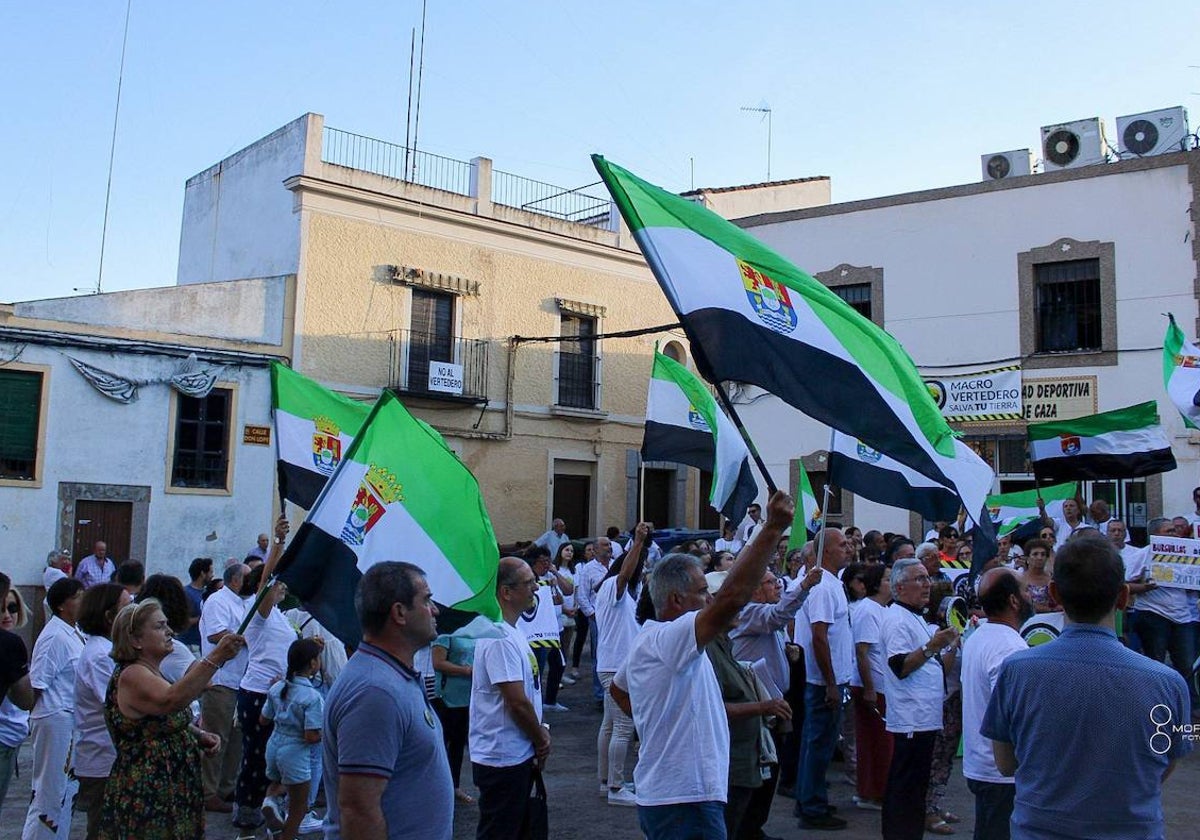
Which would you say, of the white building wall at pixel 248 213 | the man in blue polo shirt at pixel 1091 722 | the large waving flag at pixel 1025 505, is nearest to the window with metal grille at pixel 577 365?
the white building wall at pixel 248 213

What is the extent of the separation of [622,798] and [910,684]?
241 cm

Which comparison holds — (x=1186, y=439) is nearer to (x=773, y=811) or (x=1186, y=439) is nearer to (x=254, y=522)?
(x=773, y=811)

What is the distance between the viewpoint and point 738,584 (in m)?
3.71

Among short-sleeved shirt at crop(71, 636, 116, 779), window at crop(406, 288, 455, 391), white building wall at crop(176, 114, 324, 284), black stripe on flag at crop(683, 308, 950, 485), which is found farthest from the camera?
window at crop(406, 288, 455, 391)

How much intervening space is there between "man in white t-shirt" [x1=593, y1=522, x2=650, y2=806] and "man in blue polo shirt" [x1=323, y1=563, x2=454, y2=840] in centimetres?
387

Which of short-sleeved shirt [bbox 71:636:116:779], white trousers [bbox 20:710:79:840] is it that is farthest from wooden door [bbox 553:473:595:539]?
short-sleeved shirt [bbox 71:636:116:779]

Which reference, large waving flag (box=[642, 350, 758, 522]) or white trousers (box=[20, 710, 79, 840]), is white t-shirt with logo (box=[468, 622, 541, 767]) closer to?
white trousers (box=[20, 710, 79, 840])

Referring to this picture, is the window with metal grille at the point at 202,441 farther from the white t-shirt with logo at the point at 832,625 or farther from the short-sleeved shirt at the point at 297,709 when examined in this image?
the white t-shirt with logo at the point at 832,625

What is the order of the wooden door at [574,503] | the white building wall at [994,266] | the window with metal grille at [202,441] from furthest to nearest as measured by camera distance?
1. the wooden door at [574,503]
2. the window with metal grille at [202,441]
3. the white building wall at [994,266]

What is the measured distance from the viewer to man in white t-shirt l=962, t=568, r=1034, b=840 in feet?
16.0

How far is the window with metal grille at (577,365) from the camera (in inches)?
979

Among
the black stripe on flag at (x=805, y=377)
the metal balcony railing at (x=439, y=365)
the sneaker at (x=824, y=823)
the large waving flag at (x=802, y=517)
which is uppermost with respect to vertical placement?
the metal balcony railing at (x=439, y=365)

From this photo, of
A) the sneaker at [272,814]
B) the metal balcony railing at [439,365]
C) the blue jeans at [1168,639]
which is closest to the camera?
the sneaker at [272,814]

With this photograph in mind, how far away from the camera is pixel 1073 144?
63.3 ft
